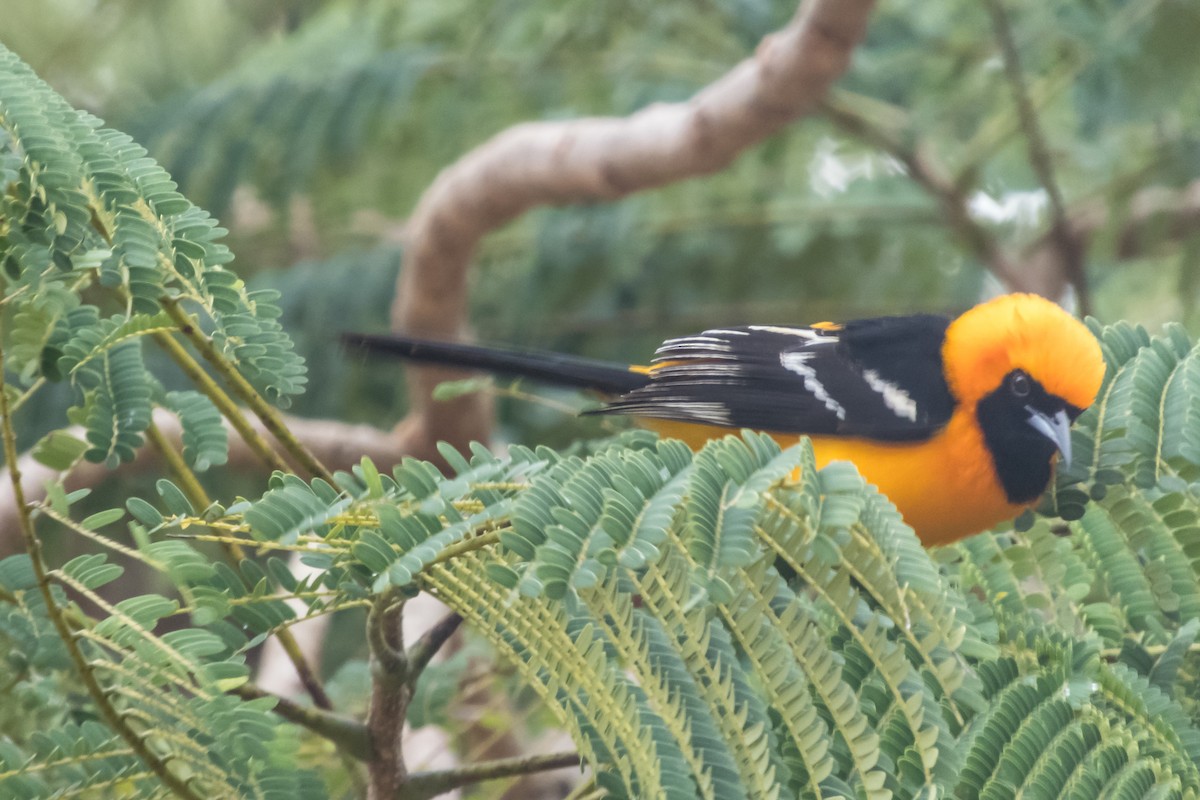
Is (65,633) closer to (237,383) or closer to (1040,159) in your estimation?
(237,383)

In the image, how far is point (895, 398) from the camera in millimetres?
2395

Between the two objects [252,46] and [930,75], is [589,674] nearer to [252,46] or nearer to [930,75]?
[930,75]

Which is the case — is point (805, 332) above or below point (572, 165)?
below

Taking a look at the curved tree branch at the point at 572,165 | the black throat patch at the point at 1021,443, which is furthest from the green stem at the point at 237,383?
the curved tree branch at the point at 572,165

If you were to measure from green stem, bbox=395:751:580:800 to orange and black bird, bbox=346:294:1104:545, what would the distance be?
884 mm

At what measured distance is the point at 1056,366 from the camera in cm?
214

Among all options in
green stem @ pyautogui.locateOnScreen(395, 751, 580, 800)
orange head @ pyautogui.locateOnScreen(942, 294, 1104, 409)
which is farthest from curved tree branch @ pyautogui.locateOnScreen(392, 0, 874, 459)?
green stem @ pyautogui.locateOnScreen(395, 751, 580, 800)

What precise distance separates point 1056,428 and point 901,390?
0.41m

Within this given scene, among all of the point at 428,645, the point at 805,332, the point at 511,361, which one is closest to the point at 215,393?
the point at 428,645

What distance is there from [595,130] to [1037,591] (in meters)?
2.41

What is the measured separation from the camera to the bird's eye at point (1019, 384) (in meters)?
2.27

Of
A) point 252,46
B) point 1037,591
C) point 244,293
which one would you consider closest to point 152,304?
point 244,293

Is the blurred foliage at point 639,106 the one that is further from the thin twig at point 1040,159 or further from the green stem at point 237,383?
the green stem at point 237,383

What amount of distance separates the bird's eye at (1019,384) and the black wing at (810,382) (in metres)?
0.13
